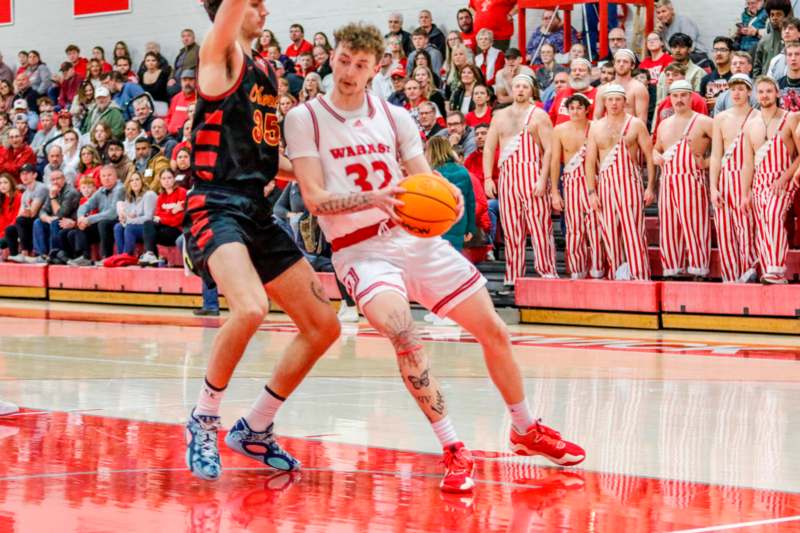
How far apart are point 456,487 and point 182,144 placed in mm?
12481

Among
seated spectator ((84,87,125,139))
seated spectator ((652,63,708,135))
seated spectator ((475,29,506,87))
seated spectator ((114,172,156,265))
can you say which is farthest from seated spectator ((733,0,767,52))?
seated spectator ((84,87,125,139))

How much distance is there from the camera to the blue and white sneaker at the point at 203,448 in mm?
5211

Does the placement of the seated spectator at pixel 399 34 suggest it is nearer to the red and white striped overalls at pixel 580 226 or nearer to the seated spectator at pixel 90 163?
the seated spectator at pixel 90 163

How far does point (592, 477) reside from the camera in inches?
211

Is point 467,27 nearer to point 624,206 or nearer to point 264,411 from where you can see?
point 624,206

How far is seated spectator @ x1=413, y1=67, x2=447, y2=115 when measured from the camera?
54.9 ft

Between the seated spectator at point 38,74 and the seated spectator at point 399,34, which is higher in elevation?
the seated spectator at point 399,34

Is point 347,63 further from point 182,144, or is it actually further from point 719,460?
point 182,144

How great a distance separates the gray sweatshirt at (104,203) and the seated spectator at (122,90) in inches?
132

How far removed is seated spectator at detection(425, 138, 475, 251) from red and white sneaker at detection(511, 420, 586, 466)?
773 cm

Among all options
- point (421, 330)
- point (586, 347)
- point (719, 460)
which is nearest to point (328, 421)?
point (719, 460)

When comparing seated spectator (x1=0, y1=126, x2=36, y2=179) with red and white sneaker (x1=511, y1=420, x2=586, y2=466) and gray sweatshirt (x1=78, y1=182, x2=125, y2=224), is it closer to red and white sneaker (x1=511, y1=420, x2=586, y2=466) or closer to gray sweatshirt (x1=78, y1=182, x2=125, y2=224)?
gray sweatshirt (x1=78, y1=182, x2=125, y2=224)

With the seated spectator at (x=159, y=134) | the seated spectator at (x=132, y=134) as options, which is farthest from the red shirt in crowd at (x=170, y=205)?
the seated spectator at (x=132, y=134)

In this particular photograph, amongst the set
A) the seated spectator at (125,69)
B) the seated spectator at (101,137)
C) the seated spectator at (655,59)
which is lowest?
the seated spectator at (101,137)
